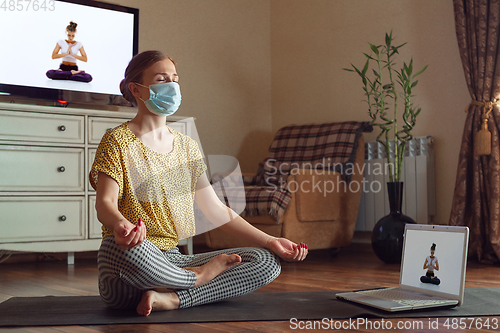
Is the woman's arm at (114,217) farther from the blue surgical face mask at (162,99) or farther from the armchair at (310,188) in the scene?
the armchair at (310,188)

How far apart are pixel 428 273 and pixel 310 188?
1.48 metres

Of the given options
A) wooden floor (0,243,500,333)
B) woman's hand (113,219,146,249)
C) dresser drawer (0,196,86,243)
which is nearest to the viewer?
woman's hand (113,219,146,249)

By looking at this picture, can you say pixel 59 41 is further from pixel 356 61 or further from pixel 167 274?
pixel 167 274

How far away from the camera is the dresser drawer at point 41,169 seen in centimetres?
274

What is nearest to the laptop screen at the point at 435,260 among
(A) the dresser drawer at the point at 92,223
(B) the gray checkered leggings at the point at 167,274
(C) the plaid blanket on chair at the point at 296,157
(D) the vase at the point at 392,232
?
(B) the gray checkered leggings at the point at 167,274

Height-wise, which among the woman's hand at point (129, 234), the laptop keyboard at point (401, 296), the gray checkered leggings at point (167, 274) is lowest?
the laptop keyboard at point (401, 296)

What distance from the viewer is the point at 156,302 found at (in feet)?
4.82

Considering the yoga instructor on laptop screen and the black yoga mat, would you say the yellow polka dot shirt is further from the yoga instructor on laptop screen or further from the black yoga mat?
the black yoga mat

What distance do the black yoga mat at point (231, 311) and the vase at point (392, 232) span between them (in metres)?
1.04

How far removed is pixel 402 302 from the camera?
1.50m

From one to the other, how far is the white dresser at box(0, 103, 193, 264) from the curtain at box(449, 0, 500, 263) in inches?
82.0

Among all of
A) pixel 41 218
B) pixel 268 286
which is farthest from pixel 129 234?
pixel 41 218

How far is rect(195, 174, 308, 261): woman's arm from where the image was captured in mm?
1396

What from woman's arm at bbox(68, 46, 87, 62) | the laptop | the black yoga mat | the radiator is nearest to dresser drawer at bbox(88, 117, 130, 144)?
woman's arm at bbox(68, 46, 87, 62)
